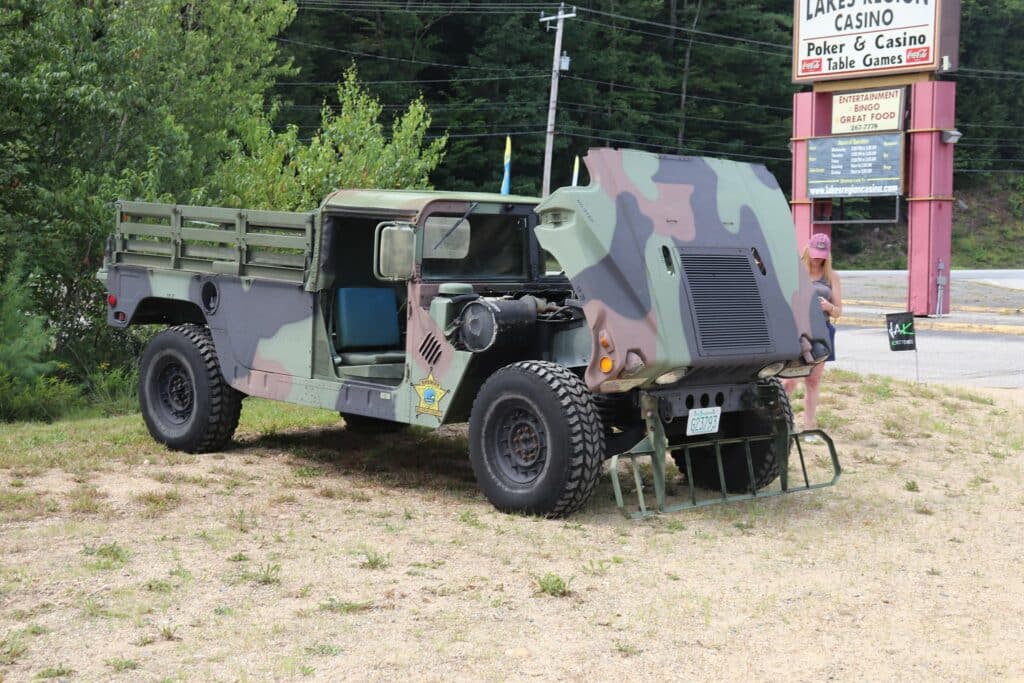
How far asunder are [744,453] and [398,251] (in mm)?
2547

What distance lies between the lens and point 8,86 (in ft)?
47.1

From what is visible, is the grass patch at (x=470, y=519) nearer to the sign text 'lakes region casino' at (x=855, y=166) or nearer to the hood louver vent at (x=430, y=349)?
the hood louver vent at (x=430, y=349)

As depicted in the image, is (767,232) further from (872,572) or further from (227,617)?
(227,617)

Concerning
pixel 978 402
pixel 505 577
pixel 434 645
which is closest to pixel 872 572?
pixel 505 577

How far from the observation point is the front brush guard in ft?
25.1

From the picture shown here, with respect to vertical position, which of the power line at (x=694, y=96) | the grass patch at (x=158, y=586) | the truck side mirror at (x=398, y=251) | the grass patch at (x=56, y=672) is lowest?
the grass patch at (x=56, y=672)

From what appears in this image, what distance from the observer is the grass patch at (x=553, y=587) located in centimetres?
610

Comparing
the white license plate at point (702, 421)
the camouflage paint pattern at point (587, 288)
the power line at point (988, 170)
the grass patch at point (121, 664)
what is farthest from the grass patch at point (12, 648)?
the power line at point (988, 170)

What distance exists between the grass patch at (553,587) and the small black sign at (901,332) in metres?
7.13

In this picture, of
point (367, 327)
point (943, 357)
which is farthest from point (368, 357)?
point (943, 357)

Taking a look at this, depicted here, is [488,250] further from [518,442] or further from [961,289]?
[961,289]

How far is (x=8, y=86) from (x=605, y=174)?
9004 millimetres

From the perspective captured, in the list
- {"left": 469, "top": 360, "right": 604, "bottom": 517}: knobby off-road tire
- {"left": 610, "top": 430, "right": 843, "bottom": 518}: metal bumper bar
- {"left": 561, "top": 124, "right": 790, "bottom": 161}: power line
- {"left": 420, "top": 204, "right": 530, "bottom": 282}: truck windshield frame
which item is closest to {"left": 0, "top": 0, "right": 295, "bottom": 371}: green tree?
{"left": 420, "top": 204, "right": 530, "bottom": 282}: truck windshield frame

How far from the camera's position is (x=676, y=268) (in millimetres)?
7719
